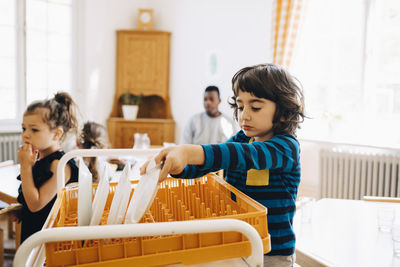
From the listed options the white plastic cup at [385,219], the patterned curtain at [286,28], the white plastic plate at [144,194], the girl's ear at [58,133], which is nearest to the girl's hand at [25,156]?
the girl's ear at [58,133]

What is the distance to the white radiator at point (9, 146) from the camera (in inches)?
157

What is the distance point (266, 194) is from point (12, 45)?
4.12 metres

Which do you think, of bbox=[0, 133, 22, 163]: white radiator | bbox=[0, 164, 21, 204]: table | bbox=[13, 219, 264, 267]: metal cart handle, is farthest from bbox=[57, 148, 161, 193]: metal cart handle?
bbox=[0, 133, 22, 163]: white radiator

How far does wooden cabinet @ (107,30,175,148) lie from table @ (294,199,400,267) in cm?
331

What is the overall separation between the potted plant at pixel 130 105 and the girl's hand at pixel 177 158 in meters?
4.09

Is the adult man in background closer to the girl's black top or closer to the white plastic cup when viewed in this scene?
the girl's black top

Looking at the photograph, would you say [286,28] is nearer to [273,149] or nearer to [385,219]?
[385,219]

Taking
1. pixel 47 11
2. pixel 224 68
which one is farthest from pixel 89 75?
pixel 224 68

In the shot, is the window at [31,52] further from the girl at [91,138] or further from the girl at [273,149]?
the girl at [273,149]

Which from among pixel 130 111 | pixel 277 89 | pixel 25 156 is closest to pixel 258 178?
pixel 277 89

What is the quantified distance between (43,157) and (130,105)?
10.8ft

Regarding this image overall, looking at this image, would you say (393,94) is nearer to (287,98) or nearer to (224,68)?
(224,68)

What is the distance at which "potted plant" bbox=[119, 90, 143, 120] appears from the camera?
4742mm

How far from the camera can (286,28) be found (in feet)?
12.1
